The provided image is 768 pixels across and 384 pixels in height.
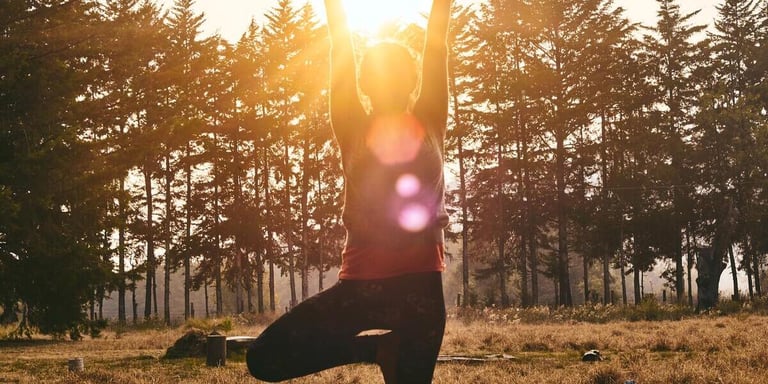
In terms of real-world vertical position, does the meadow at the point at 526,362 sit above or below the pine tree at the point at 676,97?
below

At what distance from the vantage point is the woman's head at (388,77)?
302cm

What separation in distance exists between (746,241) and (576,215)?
895cm

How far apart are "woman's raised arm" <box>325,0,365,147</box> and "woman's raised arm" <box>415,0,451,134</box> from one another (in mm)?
283

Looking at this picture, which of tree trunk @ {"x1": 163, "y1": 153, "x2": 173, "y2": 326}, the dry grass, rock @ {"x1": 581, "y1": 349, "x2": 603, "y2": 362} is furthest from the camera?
tree trunk @ {"x1": 163, "y1": 153, "x2": 173, "y2": 326}

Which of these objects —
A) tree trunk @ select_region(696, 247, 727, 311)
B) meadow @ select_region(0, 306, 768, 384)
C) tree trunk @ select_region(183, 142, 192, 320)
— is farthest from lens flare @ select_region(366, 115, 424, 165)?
tree trunk @ select_region(183, 142, 192, 320)

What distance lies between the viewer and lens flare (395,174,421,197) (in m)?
2.87

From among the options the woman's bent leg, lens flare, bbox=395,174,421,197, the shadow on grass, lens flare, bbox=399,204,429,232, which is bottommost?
the shadow on grass

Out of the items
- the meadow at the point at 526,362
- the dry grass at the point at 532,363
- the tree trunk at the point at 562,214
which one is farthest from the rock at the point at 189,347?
the tree trunk at the point at 562,214

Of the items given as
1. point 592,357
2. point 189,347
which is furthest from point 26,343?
point 592,357

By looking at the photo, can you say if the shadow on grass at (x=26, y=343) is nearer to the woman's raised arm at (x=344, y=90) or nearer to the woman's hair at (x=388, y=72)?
the woman's raised arm at (x=344, y=90)

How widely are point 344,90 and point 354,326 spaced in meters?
1.03

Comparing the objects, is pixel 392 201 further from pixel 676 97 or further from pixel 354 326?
pixel 676 97

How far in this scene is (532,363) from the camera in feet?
31.9

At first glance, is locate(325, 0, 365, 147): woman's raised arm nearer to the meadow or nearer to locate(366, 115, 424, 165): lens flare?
locate(366, 115, 424, 165): lens flare
